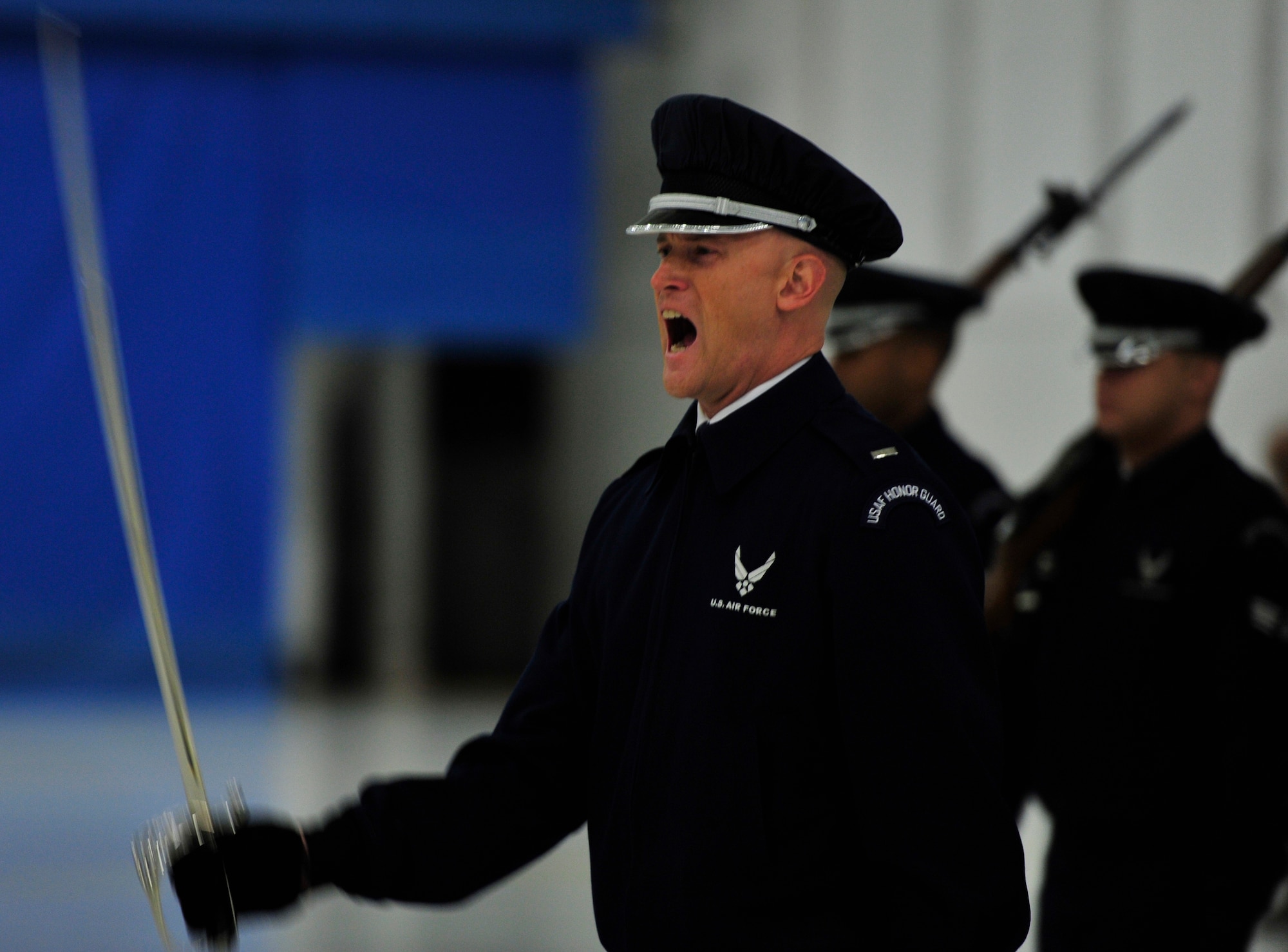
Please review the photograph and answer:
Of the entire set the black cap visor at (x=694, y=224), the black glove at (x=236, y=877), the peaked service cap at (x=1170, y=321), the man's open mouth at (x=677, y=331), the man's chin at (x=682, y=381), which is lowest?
the black glove at (x=236, y=877)

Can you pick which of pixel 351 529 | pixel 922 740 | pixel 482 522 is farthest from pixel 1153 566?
pixel 351 529

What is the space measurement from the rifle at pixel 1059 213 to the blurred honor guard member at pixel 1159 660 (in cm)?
67

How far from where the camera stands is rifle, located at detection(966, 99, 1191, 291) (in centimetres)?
340

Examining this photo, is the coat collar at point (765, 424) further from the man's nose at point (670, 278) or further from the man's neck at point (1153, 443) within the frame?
the man's neck at point (1153, 443)

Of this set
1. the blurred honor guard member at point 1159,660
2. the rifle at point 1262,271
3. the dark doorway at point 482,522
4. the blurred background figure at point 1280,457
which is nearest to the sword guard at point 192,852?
the blurred honor guard member at point 1159,660

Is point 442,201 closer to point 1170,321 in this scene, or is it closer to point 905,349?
point 905,349

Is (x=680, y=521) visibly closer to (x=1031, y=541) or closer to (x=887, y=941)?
(x=887, y=941)

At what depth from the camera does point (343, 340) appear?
8969 millimetres

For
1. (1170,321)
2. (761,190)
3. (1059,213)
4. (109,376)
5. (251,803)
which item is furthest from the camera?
(251,803)

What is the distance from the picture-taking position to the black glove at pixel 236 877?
A: 130 cm

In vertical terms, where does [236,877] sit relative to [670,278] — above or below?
below

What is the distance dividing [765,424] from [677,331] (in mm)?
133

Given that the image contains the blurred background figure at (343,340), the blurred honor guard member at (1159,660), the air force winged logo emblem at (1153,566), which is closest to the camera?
the blurred honor guard member at (1159,660)

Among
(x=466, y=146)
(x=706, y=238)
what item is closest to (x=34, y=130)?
(x=466, y=146)
